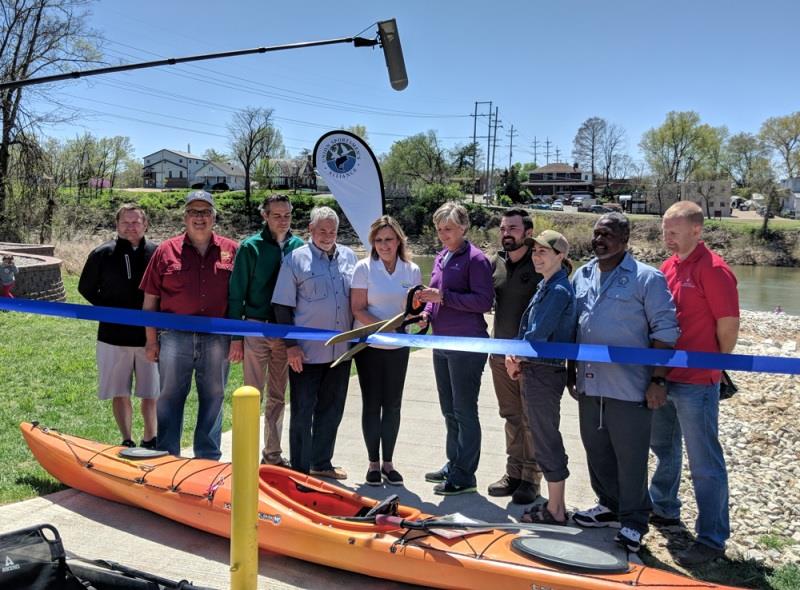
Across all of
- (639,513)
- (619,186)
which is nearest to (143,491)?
(639,513)

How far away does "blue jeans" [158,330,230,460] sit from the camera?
480 cm

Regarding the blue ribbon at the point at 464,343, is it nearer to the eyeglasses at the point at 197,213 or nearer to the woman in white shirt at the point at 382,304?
the woman in white shirt at the point at 382,304

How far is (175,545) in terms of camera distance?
3926mm

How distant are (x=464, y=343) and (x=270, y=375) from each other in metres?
1.67

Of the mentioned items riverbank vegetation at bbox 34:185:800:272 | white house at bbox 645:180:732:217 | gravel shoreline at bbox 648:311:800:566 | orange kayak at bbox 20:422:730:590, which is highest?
white house at bbox 645:180:732:217

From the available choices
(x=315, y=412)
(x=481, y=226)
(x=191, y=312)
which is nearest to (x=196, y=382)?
(x=191, y=312)

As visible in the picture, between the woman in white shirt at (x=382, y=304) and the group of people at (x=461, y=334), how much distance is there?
0.01 m

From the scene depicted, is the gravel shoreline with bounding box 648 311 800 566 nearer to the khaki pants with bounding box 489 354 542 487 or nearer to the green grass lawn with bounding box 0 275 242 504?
the khaki pants with bounding box 489 354 542 487

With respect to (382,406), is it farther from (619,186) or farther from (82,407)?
(619,186)

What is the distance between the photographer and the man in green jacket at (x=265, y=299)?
4910mm

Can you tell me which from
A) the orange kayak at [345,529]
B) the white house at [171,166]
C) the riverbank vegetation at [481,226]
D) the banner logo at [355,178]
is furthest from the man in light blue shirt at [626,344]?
the white house at [171,166]

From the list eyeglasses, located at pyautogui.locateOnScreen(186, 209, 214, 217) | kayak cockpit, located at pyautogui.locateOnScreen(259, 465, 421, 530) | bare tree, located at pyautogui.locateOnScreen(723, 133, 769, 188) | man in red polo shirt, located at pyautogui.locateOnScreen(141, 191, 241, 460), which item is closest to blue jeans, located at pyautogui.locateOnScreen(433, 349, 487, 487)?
kayak cockpit, located at pyautogui.locateOnScreen(259, 465, 421, 530)

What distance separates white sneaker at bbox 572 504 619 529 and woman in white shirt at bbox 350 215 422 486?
147 cm

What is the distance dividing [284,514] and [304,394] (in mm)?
1301
